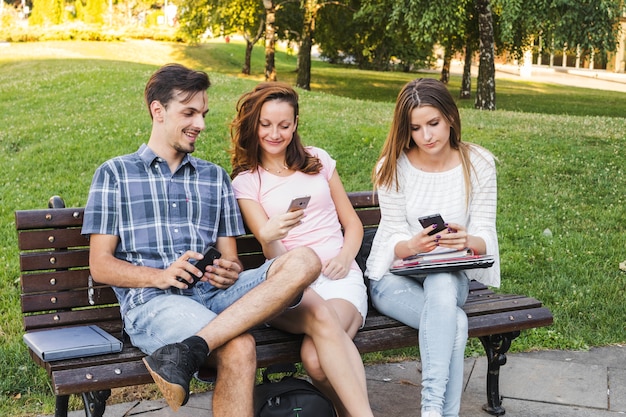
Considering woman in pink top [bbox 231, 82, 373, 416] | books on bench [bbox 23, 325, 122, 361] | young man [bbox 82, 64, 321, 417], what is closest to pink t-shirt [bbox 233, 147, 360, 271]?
woman in pink top [bbox 231, 82, 373, 416]

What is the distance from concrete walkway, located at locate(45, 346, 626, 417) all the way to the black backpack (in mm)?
830

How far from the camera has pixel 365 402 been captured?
10.8ft

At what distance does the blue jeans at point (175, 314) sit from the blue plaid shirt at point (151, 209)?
0.10 metres

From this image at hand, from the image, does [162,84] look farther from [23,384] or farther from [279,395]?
[23,384]

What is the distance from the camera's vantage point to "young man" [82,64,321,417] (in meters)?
3.15

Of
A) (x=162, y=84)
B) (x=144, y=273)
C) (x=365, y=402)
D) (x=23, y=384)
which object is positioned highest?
(x=162, y=84)

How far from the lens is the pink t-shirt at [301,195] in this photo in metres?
4.02

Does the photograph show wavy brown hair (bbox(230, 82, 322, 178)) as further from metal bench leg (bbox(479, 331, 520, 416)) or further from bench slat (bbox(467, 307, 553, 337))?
metal bench leg (bbox(479, 331, 520, 416))

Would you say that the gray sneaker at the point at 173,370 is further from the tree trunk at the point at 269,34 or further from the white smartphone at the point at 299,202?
the tree trunk at the point at 269,34

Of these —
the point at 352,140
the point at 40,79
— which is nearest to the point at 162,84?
the point at 352,140

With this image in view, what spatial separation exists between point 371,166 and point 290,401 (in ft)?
20.5

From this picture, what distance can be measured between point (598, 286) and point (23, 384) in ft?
13.0

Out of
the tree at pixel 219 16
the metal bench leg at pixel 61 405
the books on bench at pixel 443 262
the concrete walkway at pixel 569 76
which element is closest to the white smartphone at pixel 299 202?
the books on bench at pixel 443 262

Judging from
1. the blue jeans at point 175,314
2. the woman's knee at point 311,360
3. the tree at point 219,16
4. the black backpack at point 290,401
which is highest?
the tree at point 219,16
